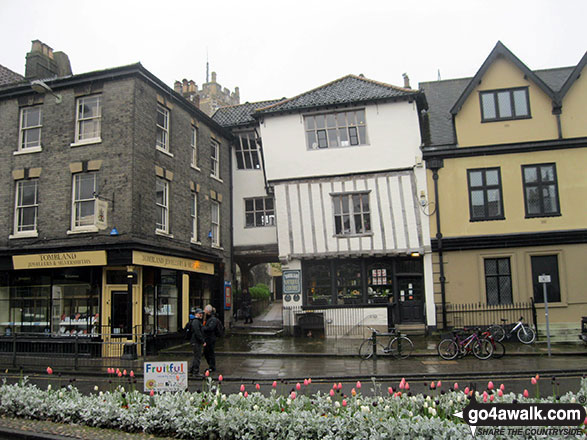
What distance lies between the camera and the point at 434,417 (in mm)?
6461

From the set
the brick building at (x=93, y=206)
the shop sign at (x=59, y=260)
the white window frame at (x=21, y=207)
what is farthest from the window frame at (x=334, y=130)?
the white window frame at (x=21, y=207)

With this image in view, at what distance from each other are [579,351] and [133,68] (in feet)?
60.1

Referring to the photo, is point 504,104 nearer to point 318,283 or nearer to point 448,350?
point 318,283

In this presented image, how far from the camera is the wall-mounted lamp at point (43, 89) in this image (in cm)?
1866

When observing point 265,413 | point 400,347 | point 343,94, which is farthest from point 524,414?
point 343,94

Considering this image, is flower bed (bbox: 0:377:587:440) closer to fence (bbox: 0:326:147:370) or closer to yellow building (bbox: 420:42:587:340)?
fence (bbox: 0:326:147:370)

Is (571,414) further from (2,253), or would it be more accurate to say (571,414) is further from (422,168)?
(2,253)

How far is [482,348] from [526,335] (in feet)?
13.8

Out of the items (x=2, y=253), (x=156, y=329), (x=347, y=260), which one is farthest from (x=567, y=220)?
(x=2, y=253)

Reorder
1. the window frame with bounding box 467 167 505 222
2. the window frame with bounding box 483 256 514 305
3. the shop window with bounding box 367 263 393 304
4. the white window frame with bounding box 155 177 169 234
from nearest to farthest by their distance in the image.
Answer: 1. the white window frame with bounding box 155 177 169 234
2. the window frame with bounding box 483 256 514 305
3. the window frame with bounding box 467 167 505 222
4. the shop window with bounding box 367 263 393 304

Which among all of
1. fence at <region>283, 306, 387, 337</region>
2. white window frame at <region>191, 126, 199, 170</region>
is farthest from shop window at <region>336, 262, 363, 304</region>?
white window frame at <region>191, 126, 199, 170</region>

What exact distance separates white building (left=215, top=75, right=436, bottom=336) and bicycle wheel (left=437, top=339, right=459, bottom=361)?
18.2 ft

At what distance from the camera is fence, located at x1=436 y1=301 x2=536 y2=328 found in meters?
20.2

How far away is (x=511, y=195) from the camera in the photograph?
21.0 metres
